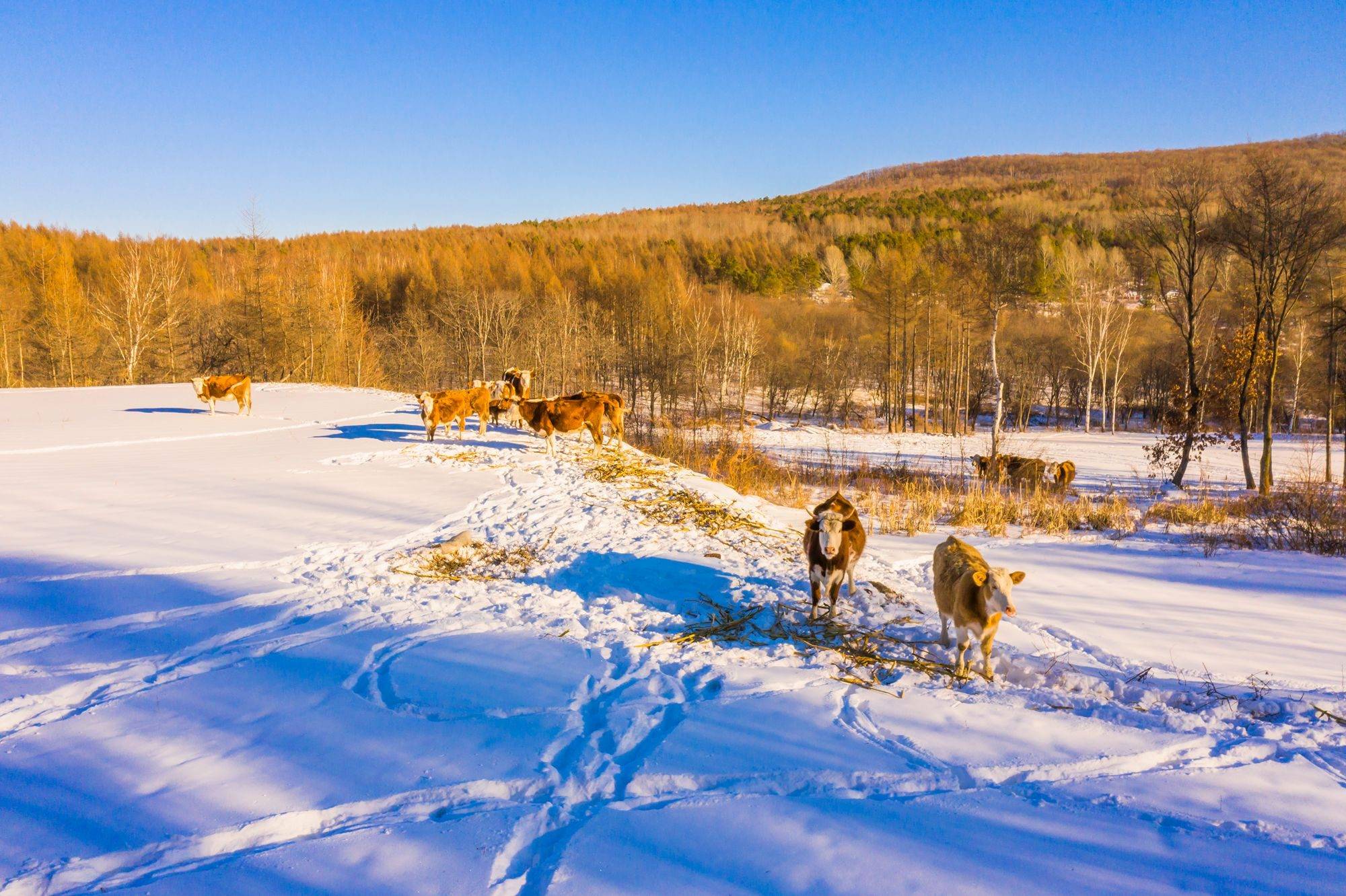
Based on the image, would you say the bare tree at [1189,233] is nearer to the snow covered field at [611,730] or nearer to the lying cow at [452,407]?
the snow covered field at [611,730]

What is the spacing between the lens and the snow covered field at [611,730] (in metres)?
2.55

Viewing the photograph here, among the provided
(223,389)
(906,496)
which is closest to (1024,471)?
(906,496)

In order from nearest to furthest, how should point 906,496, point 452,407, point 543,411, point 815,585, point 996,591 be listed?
point 996,591
point 815,585
point 906,496
point 543,411
point 452,407

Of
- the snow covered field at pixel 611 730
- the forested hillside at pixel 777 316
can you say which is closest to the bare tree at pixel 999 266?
the forested hillside at pixel 777 316

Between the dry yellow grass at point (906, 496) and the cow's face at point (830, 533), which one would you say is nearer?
the cow's face at point (830, 533)

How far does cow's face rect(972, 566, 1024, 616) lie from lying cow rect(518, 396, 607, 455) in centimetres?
1006

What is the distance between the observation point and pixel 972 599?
4.21 m

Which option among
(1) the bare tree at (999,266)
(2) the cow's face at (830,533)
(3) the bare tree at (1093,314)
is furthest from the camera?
(3) the bare tree at (1093,314)

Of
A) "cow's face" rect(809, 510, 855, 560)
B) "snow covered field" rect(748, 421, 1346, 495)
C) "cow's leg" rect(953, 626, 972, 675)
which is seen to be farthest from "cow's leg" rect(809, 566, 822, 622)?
"snow covered field" rect(748, 421, 1346, 495)

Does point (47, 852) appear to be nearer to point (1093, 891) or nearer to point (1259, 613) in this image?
point (1093, 891)

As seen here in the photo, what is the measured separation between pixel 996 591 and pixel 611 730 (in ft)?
8.45

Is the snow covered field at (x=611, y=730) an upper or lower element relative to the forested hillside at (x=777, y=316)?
lower

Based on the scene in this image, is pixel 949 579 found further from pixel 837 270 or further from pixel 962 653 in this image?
pixel 837 270

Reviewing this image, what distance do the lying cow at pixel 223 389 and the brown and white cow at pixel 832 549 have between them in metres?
17.7
